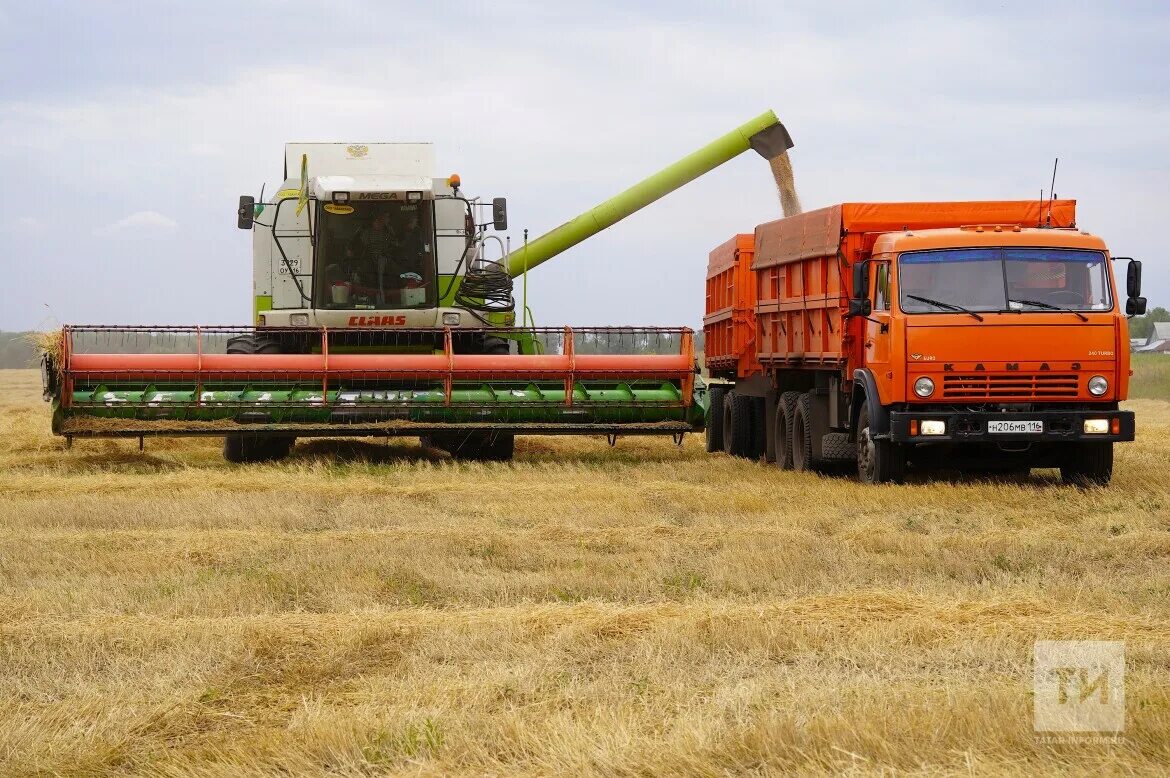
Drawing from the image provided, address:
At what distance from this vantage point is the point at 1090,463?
537 inches

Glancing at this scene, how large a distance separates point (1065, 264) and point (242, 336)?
8752mm

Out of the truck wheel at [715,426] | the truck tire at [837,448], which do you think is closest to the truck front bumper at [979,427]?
the truck tire at [837,448]

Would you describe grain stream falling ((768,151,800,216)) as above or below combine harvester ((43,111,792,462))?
above

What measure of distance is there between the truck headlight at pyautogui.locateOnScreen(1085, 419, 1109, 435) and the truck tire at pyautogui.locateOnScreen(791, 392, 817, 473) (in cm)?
305

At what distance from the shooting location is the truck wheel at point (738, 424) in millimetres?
18859

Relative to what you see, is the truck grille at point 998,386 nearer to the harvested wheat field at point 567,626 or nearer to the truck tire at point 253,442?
the harvested wheat field at point 567,626

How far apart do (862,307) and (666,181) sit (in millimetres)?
7868

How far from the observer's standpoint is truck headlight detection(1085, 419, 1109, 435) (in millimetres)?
13188

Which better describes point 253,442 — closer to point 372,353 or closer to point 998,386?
point 372,353

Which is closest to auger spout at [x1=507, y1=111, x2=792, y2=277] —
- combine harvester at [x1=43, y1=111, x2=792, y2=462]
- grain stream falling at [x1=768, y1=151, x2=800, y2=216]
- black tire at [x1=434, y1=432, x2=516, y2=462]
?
grain stream falling at [x1=768, y1=151, x2=800, y2=216]

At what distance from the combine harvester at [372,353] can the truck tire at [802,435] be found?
1029 mm

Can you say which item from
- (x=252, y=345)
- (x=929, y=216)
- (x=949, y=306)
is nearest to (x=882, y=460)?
(x=949, y=306)

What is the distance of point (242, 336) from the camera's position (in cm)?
1736

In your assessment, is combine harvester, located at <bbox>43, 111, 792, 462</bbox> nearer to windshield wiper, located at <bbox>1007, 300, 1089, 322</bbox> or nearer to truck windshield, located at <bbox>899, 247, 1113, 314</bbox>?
truck windshield, located at <bbox>899, 247, 1113, 314</bbox>
